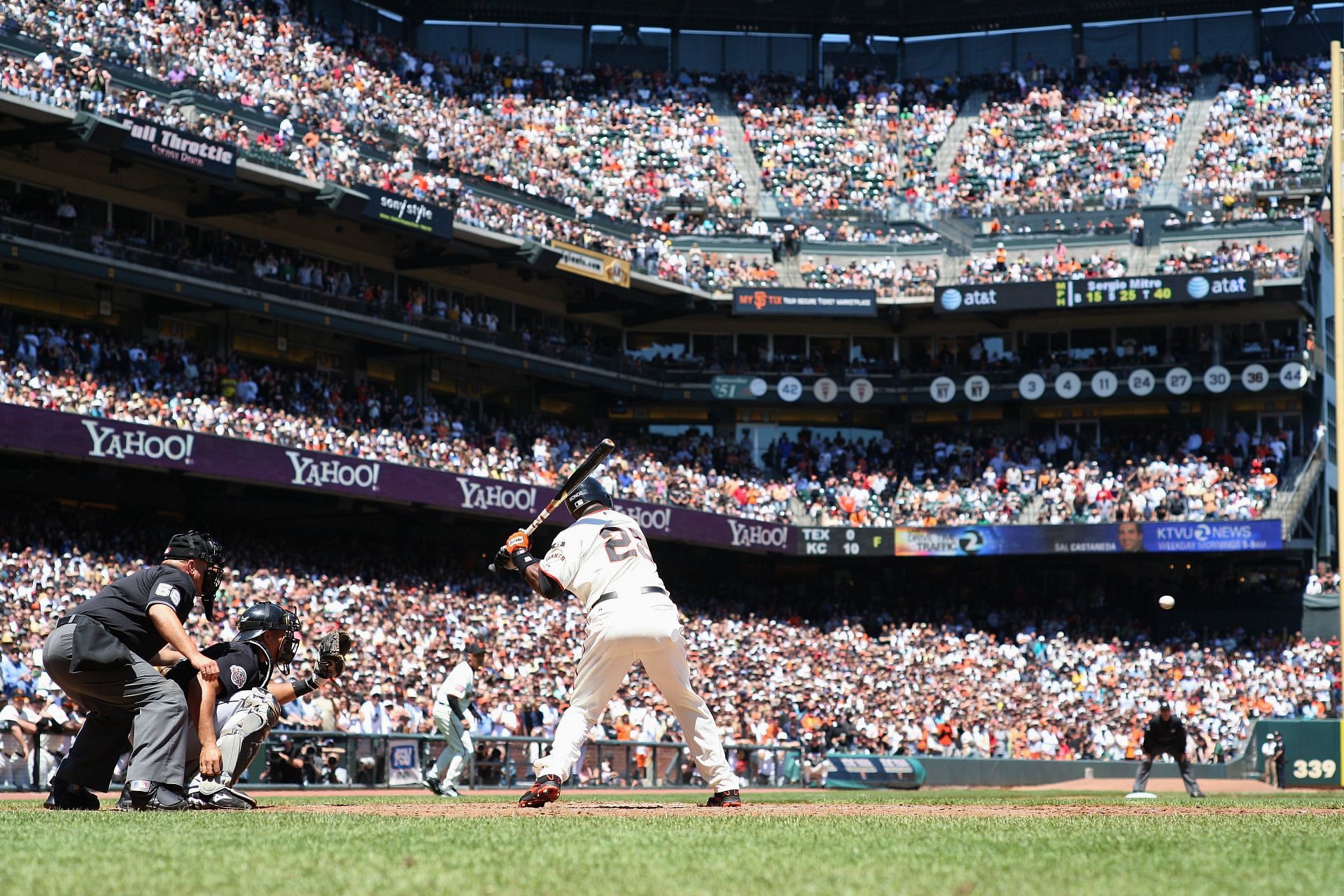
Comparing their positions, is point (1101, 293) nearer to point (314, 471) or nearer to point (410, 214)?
point (410, 214)

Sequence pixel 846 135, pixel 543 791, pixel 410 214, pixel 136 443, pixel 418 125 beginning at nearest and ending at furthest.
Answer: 1. pixel 543 791
2. pixel 136 443
3. pixel 410 214
4. pixel 418 125
5. pixel 846 135

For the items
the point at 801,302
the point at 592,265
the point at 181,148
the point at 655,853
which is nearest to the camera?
the point at 655,853

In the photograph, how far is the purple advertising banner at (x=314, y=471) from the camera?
2898 cm

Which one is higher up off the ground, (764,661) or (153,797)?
(764,661)

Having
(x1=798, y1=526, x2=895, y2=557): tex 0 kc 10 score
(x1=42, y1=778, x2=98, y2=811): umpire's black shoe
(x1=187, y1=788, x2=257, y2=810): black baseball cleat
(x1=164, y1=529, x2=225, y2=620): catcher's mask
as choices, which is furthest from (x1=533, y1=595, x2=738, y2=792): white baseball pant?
(x1=798, y1=526, x2=895, y2=557): tex 0 kc 10 score

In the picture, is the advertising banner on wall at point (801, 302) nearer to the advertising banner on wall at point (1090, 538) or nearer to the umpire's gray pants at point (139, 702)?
the advertising banner on wall at point (1090, 538)

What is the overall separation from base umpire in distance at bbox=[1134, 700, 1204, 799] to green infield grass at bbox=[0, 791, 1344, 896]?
39.0 ft

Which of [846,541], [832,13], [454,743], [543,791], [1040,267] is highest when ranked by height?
[832,13]

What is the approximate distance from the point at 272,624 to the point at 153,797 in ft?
5.19

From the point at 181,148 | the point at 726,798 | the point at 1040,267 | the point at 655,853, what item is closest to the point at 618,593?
the point at 726,798

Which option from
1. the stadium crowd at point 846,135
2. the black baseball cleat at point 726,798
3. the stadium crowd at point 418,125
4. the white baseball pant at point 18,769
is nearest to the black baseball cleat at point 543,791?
the black baseball cleat at point 726,798

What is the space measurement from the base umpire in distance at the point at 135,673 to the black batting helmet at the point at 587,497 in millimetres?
2432

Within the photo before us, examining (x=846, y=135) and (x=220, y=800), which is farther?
(x=846, y=135)

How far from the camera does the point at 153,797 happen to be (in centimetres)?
926
